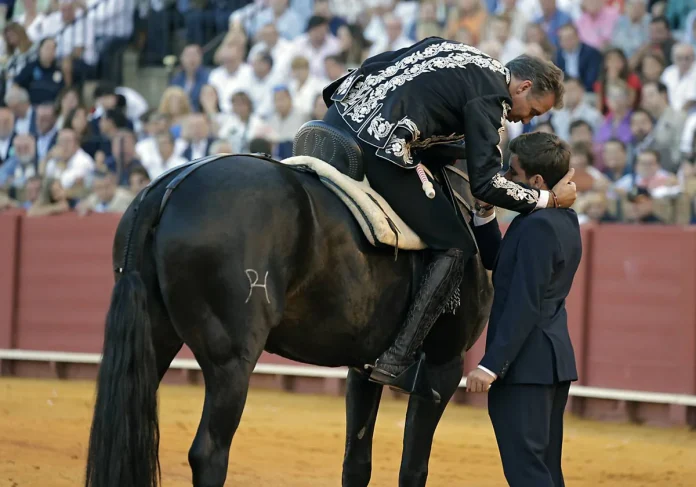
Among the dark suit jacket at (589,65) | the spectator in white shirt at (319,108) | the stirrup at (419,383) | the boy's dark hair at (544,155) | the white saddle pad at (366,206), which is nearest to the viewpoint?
the boy's dark hair at (544,155)

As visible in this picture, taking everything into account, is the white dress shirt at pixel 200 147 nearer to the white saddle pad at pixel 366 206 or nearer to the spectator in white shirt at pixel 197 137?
the spectator in white shirt at pixel 197 137

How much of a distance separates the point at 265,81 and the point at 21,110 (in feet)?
10.3

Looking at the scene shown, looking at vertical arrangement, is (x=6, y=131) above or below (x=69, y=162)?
above

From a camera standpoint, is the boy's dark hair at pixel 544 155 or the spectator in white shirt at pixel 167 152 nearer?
the boy's dark hair at pixel 544 155

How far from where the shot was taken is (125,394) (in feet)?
13.1

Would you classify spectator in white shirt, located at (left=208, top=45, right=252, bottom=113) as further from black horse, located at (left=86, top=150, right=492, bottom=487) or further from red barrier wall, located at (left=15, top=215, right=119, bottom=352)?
black horse, located at (left=86, top=150, right=492, bottom=487)

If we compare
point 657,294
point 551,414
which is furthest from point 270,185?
point 657,294

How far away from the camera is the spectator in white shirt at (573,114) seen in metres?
9.99

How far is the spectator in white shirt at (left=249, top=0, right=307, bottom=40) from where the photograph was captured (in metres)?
12.9

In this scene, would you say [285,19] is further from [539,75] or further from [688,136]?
[539,75]

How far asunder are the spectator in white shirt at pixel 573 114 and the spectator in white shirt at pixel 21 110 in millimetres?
6359

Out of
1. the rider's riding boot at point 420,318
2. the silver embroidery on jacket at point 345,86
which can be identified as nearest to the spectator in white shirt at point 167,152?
the silver embroidery on jacket at point 345,86

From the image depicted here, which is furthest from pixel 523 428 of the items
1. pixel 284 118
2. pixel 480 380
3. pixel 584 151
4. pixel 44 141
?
pixel 44 141

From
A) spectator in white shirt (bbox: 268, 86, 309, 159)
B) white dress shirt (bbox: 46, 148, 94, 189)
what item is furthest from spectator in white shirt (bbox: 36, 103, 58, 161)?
spectator in white shirt (bbox: 268, 86, 309, 159)
